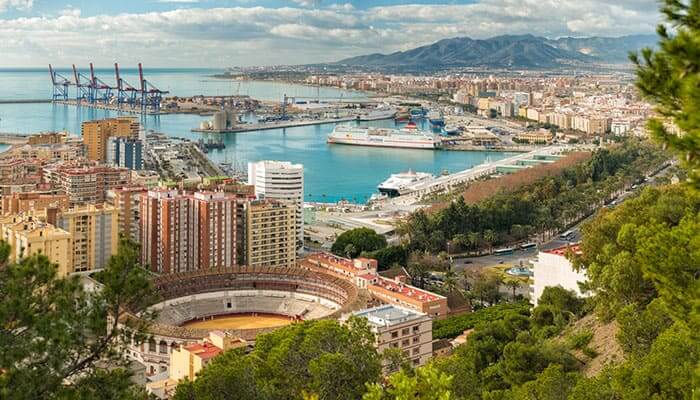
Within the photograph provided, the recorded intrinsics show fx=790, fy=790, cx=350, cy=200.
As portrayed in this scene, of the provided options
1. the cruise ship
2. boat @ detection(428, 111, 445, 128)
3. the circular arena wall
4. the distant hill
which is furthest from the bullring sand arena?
the distant hill

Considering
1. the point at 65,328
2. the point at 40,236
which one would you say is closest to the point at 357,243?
the point at 40,236

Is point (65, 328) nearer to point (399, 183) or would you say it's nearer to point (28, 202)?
point (28, 202)

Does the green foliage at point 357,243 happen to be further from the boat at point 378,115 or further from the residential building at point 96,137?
the boat at point 378,115

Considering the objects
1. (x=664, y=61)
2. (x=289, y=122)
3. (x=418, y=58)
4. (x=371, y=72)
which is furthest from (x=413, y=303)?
(x=418, y=58)

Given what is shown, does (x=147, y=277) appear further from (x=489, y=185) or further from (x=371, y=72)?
(x=371, y=72)

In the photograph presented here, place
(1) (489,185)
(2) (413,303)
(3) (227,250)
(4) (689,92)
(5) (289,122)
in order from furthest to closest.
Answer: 1. (5) (289,122)
2. (1) (489,185)
3. (3) (227,250)
4. (2) (413,303)
5. (4) (689,92)

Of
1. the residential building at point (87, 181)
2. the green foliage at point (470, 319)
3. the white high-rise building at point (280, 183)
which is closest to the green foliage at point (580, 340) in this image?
the green foliage at point (470, 319)
